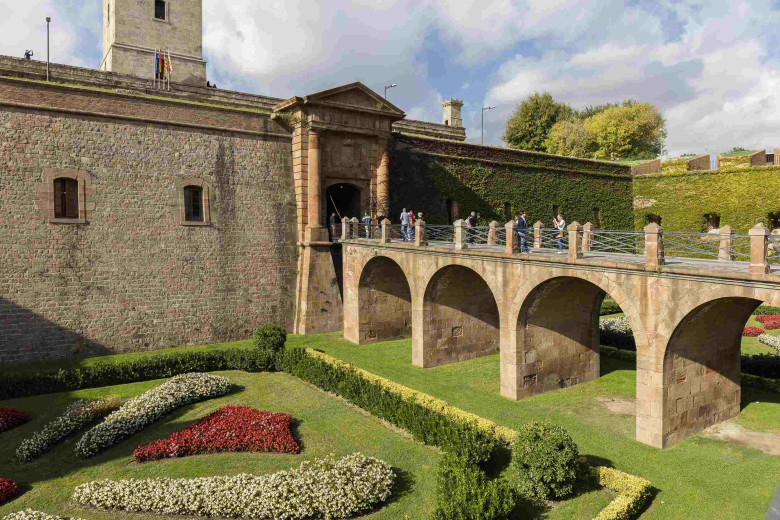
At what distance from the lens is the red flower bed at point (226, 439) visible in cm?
1361

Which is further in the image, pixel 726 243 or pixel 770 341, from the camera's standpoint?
pixel 770 341

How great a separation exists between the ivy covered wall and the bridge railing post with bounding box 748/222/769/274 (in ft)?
61.2

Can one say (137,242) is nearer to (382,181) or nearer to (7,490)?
(382,181)

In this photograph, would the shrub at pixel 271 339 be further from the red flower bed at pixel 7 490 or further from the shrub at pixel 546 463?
the shrub at pixel 546 463

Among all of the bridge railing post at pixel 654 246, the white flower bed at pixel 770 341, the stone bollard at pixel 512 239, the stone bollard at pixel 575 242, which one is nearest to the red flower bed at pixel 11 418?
the stone bollard at pixel 512 239

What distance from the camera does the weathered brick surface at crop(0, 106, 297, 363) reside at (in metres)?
20.3

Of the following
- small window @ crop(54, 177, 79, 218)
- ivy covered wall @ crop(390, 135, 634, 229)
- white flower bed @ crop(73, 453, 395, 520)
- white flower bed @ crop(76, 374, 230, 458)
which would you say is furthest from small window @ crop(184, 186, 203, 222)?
white flower bed @ crop(73, 453, 395, 520)

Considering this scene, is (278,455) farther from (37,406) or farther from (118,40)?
(118,40)

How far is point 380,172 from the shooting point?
27.0 meters

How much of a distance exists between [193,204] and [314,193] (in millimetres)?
5251

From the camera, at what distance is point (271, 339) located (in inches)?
818

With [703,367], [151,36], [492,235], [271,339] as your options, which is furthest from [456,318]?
[151,36]

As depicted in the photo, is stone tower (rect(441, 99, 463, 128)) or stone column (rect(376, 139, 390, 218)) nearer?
stone column (rect(376, 139, 390, 218))

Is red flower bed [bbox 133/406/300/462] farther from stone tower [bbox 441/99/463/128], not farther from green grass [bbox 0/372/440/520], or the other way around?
stone tower [bbox 441/99/463/128]
